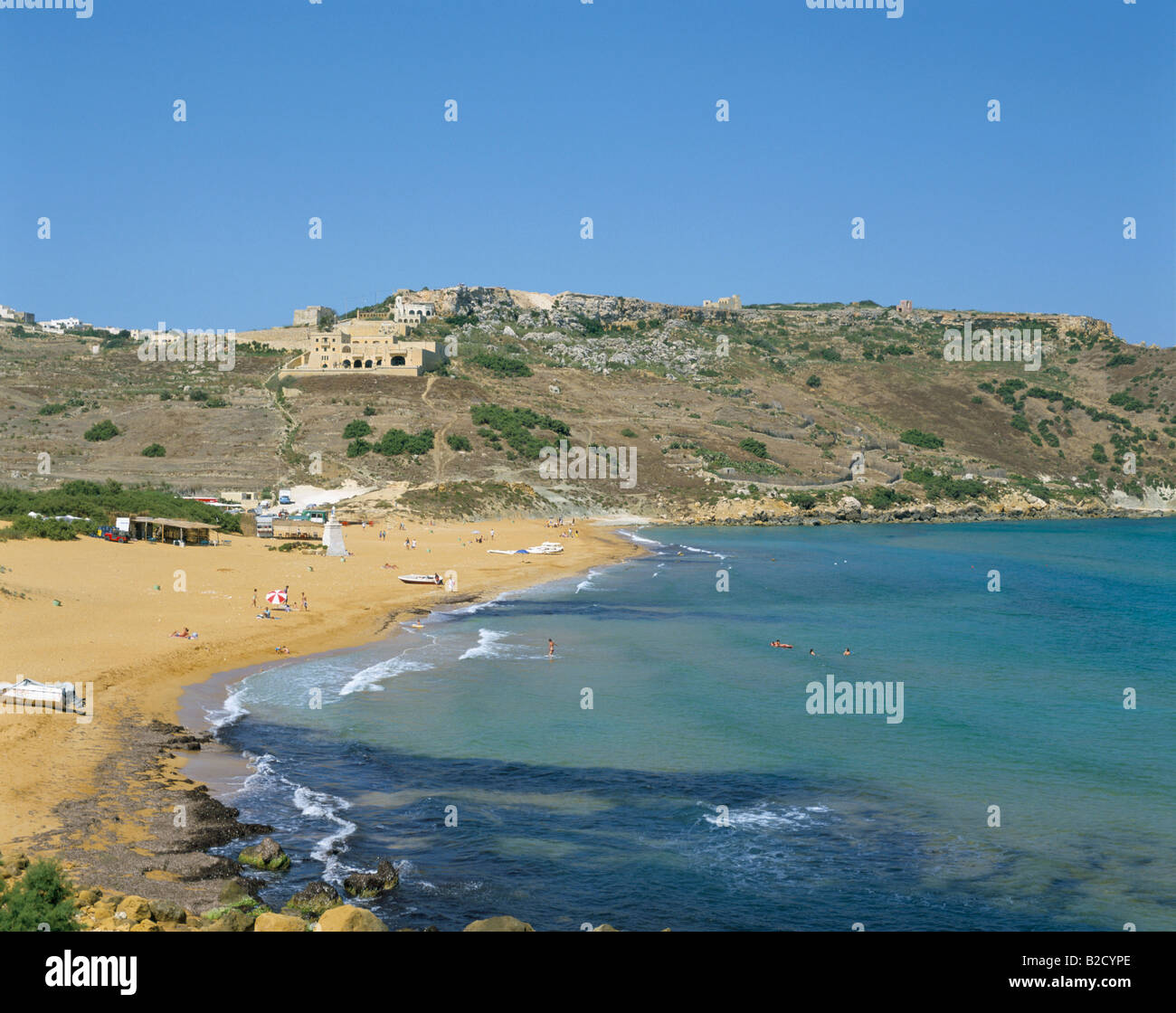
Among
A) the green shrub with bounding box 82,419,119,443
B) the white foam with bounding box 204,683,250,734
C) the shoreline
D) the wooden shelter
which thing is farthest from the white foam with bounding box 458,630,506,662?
the green shrub with bounding box 82,419,119,443

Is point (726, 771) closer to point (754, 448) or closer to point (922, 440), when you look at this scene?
point (754, 448)

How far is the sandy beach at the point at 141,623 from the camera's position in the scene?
18.5 m

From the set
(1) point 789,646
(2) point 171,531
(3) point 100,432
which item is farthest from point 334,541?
(3) point 100,432

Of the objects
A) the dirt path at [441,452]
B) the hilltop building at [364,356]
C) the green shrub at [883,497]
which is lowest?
the green shrub at [883,497]

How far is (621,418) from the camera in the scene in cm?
12269

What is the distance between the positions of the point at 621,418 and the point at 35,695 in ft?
337

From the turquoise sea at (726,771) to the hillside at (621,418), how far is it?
51247 millimetres

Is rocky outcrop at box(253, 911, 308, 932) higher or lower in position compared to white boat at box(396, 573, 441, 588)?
lower

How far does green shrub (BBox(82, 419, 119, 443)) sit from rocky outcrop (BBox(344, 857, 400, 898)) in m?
89.9

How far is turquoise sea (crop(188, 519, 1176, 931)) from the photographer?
51.0 ft

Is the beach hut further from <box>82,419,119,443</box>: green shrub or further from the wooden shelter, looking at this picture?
<box>82,419,119,443</box>: green shrub

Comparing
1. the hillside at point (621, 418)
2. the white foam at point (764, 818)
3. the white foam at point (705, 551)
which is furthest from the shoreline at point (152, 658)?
the hillside at point (621, 418)

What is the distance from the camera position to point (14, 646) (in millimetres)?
27625

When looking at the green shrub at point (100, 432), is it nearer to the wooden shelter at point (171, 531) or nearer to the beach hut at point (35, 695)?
the wooden shelter at point (171, 531)
